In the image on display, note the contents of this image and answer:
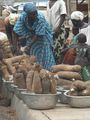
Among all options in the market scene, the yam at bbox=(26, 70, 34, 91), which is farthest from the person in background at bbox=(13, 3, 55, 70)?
the yam at bbox=(26, 70, 34, 91)

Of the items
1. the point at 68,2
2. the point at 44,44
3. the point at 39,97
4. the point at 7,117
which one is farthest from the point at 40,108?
the point at 68,2

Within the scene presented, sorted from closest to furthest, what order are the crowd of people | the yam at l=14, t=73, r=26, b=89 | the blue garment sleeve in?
the yam at l=14, t=73, r=26, b=89 < the crowd of people < the blue garment sleeve

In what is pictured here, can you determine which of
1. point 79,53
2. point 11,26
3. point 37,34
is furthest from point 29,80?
point 11,26

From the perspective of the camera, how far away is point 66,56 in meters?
8.80

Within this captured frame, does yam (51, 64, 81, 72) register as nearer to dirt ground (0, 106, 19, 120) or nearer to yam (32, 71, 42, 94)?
dirt ground (0, 106, 19, 120)

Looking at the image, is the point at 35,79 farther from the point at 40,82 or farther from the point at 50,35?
the point at 50,35

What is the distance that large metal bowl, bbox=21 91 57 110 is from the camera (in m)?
6.24

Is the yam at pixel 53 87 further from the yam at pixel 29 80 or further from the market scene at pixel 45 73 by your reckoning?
the yam at pixel 29 80

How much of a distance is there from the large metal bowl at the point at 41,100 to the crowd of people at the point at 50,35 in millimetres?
2006

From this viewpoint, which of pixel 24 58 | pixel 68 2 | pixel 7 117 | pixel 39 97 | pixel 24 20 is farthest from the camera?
pixel 68 2

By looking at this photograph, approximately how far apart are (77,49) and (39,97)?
2.42 metres

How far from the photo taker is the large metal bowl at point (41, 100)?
6.24 meters

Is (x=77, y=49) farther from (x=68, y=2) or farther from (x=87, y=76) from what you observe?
(x=68, y=2)

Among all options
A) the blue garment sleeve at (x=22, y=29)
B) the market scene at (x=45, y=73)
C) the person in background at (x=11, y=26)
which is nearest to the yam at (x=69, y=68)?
the market scene at (x=45, y=73)
